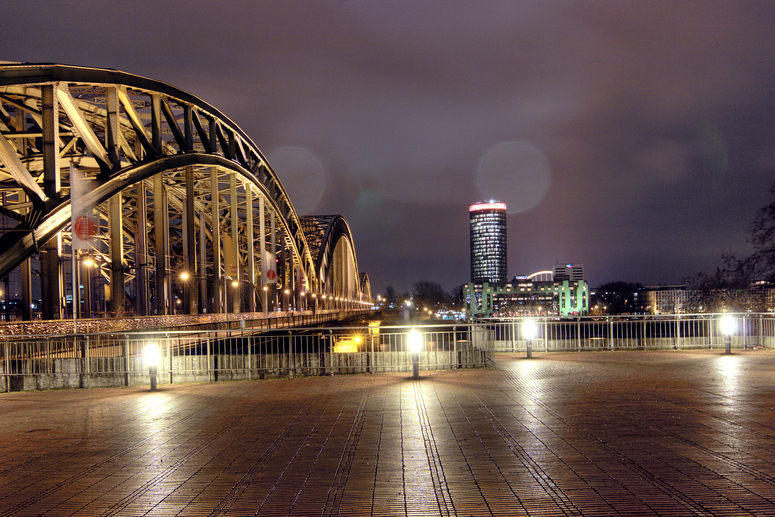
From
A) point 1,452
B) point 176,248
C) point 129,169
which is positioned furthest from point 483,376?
point 176,248

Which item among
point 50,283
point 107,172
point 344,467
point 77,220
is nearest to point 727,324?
point 344,467

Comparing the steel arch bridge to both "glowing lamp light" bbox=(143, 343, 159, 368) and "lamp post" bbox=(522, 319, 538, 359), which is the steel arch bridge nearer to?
"glowing lamp light" bbox=(143, 343, 159, 368)

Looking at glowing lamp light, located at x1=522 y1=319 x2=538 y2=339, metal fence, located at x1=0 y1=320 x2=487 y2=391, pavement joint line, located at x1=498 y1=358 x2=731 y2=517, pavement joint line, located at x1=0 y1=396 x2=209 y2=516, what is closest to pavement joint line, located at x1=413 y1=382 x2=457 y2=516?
pavement joint line, located at x1=498 y1=358 x2=731 y2=517

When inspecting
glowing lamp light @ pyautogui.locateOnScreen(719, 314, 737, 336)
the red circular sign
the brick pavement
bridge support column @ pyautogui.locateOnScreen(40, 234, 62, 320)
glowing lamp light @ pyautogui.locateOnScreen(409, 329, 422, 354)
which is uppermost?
the red circular sign

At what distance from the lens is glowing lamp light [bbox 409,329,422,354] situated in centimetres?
1516

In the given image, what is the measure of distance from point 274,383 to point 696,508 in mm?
11124

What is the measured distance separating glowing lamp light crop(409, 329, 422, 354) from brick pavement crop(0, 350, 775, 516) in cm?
129

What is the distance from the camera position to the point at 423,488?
6.32 meters

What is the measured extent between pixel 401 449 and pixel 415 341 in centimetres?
726

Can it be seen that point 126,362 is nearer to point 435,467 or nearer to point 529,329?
point 435,467

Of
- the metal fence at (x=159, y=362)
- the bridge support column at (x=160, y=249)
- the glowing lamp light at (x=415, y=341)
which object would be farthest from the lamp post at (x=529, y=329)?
the bridge support column at (x=160, y=249)

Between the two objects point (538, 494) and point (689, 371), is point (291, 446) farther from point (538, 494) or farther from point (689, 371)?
point (689, 371)

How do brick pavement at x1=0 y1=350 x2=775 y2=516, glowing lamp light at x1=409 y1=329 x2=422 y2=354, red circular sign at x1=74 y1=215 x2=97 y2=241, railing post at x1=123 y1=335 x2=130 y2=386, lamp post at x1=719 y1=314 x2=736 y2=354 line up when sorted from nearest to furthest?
1. brick pavement at x1=0 y1=350 x2=775 y2=516
2. railing post at x1=123 y1=335 x2=130 y2=386
3. glowing lamp light at x1=409 y1=329 x2=422 y2=354
4. red circular sign at x1=74 y1=215 x2=97 y2=241
5. lamp post at x1=719 y1=314 x2=736 y2=354

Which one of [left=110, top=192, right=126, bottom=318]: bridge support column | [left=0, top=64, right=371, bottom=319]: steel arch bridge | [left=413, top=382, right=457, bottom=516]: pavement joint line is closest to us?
[left=413, top=382, right=457, bottom=516]: pavement joint line
